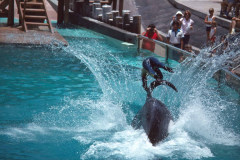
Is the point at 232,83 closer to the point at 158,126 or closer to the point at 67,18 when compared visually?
the point at 158,126

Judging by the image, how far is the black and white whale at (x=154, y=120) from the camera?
631 centimetres

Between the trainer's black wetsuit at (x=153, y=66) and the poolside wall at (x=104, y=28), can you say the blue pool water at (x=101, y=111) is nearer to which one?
the trainer's black wetsuit at (x=153, y=66)

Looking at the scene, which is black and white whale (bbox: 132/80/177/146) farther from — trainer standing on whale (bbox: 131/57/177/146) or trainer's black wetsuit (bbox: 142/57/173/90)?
trainer's black wetsuit (bbox: 142/57/173/90)

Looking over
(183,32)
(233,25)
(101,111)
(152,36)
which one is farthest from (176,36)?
(101,111)

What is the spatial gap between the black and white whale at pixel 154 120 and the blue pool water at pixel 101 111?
13 centimetres

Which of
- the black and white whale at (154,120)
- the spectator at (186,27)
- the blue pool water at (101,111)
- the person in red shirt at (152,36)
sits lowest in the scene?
the blue pool water at (101,111)

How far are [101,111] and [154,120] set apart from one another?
236cm

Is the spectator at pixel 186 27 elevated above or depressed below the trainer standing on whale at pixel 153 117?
above

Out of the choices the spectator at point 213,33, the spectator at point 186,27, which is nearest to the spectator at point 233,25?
the spectator at point 213,33

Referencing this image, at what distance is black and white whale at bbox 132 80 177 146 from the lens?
249 inches

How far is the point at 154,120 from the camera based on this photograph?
639cm

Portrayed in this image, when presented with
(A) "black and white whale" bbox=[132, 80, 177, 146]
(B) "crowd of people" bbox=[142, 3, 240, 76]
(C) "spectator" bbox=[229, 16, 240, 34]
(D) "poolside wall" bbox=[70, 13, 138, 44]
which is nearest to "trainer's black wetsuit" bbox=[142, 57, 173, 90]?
(A) "black and white whale" bbox=[132, 80, 177, 146]

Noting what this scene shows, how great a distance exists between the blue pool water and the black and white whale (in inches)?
A: 5.0

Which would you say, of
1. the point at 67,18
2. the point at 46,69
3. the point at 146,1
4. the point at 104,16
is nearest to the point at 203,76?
the point at 46,69
